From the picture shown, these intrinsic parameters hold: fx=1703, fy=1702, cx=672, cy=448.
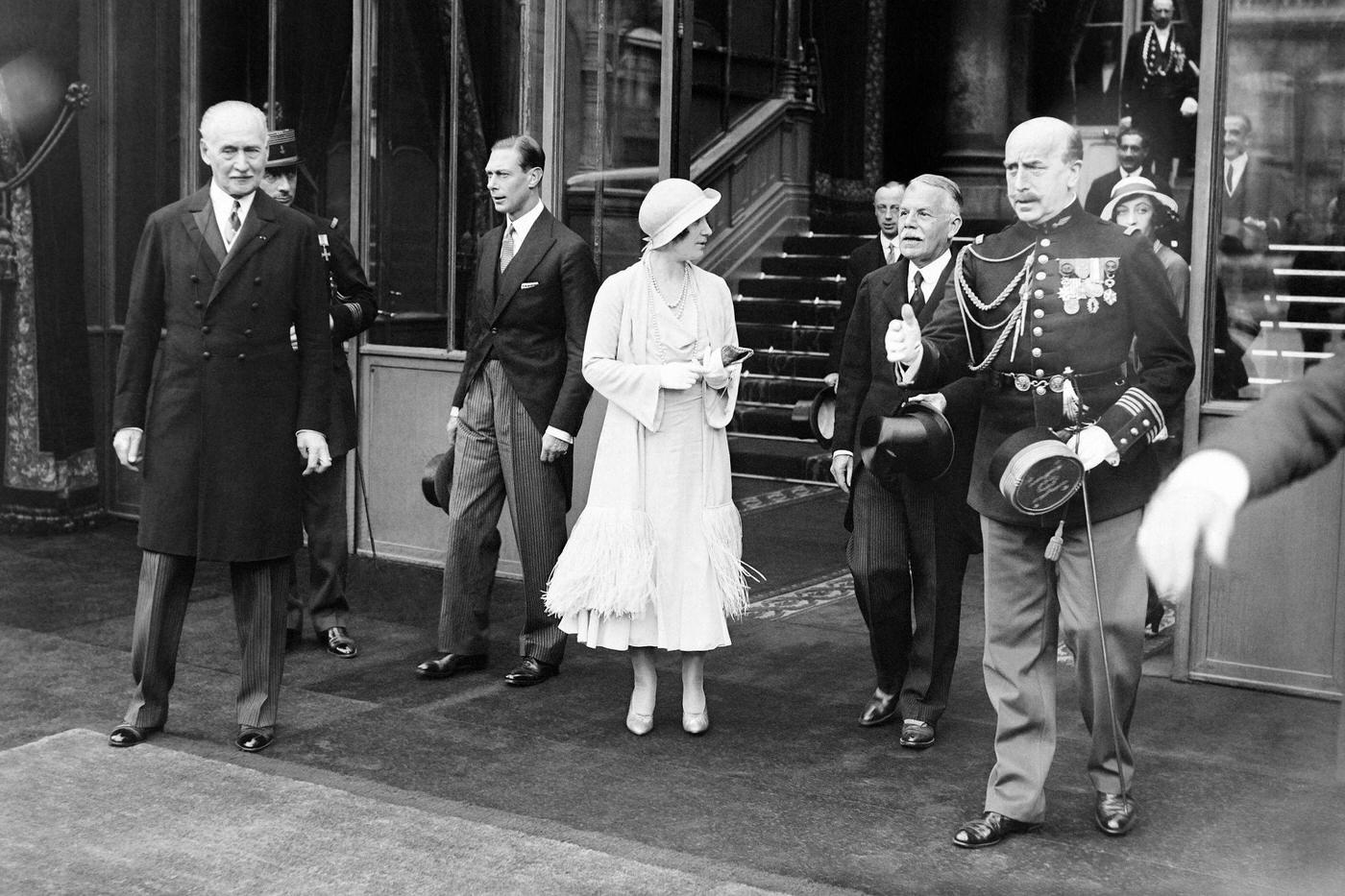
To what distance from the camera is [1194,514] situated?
245cm

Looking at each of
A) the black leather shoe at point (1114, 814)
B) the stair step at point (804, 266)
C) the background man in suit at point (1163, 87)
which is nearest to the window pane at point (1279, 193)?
the black leather shoe at point (1114, 814)

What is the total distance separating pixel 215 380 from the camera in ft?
18.1

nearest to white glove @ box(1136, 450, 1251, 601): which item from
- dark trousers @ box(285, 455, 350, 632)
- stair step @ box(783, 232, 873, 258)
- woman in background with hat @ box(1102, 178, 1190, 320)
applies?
woman in background with hat @ box(1102, 178, 1190, 320)

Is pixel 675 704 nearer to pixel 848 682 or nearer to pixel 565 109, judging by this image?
pixel 848 682

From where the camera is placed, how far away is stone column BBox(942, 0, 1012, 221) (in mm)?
15359

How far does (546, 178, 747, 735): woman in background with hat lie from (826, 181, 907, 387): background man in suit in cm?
211

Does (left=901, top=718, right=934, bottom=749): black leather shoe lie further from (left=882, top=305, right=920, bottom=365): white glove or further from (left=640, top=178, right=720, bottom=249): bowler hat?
(left=640, top=178, right=720, bottom=249): bowler hat

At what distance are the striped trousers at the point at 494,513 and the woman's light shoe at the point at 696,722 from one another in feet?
2.87

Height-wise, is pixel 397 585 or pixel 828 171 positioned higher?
pixel 828 171

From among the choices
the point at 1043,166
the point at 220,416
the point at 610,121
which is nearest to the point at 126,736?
the point at 220,416

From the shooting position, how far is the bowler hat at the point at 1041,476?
14.6 feet

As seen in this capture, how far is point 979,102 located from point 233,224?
11.0 meters

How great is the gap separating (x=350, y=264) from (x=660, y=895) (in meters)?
3.76

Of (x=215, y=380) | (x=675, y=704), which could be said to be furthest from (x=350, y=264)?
(x=675, y=704)
